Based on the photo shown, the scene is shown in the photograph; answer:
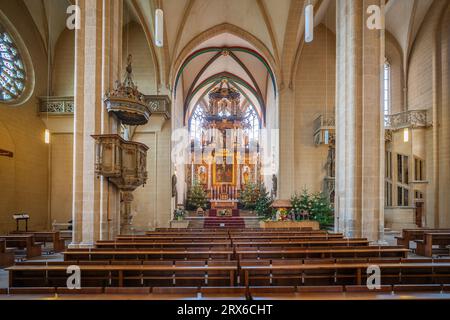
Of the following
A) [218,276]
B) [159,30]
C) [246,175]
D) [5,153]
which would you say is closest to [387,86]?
[246,175]

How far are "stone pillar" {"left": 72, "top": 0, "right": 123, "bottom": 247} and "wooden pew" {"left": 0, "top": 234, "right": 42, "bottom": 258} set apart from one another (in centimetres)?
147

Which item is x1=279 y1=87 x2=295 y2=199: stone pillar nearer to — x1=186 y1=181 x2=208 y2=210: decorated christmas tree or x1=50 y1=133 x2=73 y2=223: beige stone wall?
x1=186 y1=181 x2=208 y2=210: decorated christmas tree

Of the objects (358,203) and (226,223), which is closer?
(358,203)

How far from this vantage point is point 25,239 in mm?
9875

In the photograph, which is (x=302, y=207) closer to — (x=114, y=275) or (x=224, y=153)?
(x=114, y=275)

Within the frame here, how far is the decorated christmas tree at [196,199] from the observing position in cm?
2664

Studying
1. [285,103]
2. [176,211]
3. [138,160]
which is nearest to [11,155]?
[138,160]

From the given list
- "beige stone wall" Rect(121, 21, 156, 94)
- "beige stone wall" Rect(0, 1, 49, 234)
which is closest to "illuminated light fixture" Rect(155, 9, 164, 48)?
"beige stone wall" Rect(0, 1, 49, 234)

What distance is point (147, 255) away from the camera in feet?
21.3

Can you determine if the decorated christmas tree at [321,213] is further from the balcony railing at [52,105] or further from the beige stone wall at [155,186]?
the balcony railing at [52,105]

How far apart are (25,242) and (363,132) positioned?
35.2ft

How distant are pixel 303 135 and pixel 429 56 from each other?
745cm

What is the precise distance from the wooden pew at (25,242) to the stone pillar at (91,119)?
1473mm
